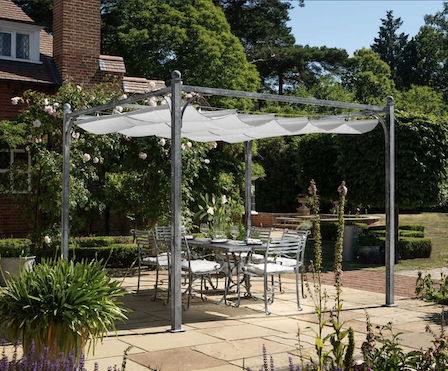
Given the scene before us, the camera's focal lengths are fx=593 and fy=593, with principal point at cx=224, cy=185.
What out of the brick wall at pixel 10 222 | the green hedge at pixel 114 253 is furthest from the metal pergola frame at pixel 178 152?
the brick wall at pixel 10 222

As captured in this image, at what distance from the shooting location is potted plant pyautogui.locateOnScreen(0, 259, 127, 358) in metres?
4.24

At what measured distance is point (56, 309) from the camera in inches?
165

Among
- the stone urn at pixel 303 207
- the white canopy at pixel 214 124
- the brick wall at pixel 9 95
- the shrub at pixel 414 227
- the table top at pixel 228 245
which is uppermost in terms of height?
the brick wall at pixel 9 95

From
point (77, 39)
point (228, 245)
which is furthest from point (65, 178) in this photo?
point (77, 39)

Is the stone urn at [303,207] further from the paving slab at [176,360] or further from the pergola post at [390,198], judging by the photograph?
the paving slab at [176,360]

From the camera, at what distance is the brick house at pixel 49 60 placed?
14.6 metres

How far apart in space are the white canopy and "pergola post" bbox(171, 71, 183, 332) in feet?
2.58

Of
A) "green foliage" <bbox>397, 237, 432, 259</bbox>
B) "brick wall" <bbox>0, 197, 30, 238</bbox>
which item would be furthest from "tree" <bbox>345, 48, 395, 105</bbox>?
"brick wall" <bbox>0, 197, 30, 238</bbox>

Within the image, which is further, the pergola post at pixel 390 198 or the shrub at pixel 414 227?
the shrub at pixel 414 227

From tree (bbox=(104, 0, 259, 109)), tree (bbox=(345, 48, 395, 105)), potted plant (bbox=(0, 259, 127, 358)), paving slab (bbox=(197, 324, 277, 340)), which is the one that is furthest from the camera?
tree (bbox=(345, 48, 395, 105))

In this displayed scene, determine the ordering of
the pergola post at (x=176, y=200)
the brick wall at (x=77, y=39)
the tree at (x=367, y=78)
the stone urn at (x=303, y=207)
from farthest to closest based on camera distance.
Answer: the tree at (x=367, y=78)
the stone urn at (x=303, y=207)
the brick wall at (x=77, y=39)
the pergola post at (x=176, y=200)

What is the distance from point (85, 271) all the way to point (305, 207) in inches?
787

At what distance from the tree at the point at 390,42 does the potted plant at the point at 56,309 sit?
152 ft

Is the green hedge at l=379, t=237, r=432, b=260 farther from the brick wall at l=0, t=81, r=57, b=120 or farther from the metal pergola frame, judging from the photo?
the brick wall at l=0, t=81, r=57, b=120
